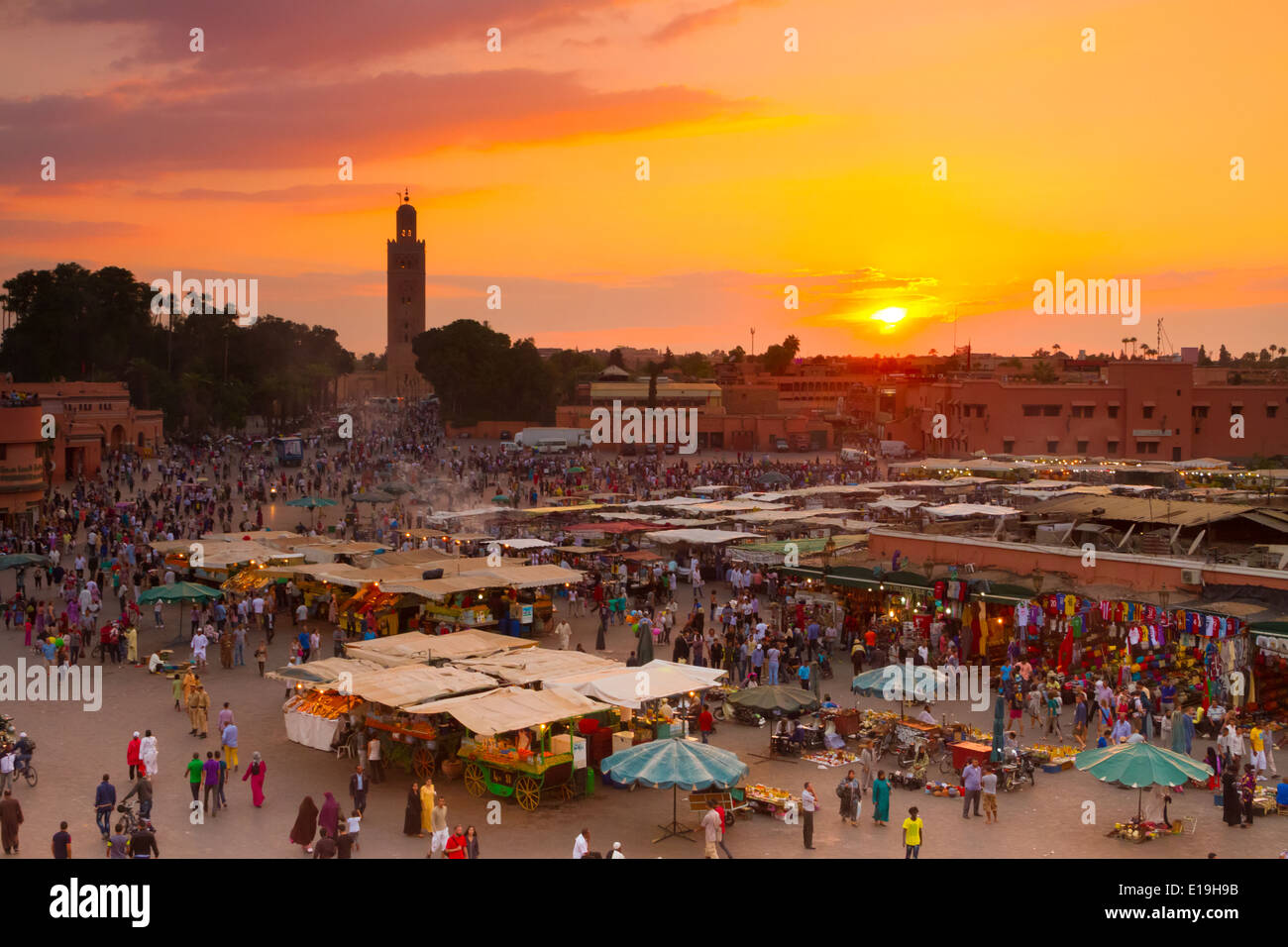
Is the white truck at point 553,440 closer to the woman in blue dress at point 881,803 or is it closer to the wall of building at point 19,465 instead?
the wall of building at point 19,465

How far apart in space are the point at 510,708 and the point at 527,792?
1.04 m

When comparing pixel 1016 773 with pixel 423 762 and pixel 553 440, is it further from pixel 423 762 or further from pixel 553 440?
pixel 553 440

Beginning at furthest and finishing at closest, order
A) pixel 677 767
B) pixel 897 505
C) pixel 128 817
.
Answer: pixel 897 505 → pixel 128 817 → pixel 677 767

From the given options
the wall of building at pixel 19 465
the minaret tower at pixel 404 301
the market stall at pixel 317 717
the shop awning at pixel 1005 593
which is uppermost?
the minaret tower at pixel 404 301

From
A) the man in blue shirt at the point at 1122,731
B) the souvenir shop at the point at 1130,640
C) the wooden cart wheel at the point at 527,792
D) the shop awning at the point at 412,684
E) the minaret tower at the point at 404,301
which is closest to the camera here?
the wooden cart wheel at the point at 527,792

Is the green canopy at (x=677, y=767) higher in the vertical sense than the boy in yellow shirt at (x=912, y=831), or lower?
higher

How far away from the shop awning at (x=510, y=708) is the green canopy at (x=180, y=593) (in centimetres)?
959

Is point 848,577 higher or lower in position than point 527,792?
higher

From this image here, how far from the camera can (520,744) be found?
571 inches

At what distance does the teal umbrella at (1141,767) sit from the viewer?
Answer: 13.0m

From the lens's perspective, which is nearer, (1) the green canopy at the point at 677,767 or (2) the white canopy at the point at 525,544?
(1) the green canopy at the point at 677,767

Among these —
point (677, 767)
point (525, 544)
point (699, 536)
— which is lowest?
point (677, 767)

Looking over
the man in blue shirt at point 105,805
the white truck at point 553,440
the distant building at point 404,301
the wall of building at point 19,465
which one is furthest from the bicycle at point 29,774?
the distant building at point 404,301

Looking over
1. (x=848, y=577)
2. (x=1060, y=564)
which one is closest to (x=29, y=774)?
(x=848, y=577)
